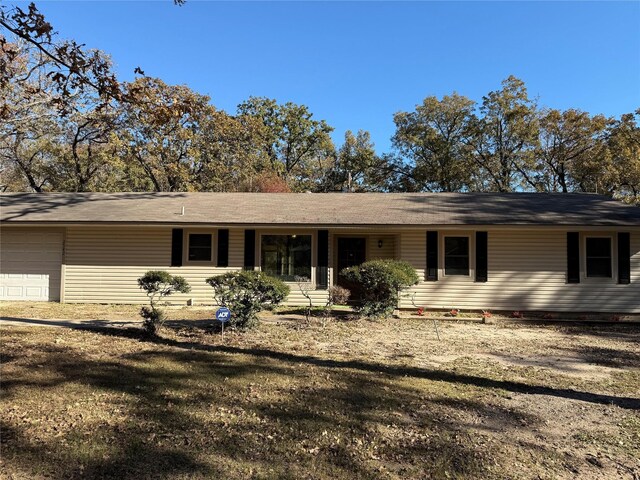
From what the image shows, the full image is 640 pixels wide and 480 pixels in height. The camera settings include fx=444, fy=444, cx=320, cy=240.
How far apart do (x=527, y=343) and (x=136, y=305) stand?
9.95 meters

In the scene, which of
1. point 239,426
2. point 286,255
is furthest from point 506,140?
point 239,426

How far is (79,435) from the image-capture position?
3.63 metres

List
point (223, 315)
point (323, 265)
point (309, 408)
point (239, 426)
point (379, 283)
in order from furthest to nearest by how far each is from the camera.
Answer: point (323, 265), point (379, 283), point (223, 315), point (309, 408), point (239, 426)

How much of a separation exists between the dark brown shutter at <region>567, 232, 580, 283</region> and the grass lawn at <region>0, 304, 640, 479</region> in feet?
14.2

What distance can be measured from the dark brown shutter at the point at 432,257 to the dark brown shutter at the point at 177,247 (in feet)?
23.0

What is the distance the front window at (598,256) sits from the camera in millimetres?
11852

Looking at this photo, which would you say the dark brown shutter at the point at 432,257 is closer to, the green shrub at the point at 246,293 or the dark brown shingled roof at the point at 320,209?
the dark brown shingled roof at the point at 320,209

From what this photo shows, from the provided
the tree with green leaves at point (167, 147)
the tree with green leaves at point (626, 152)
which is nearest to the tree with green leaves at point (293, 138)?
the tree with green leaves at point (167, 147)

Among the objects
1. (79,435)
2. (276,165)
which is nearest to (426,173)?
(276,165)

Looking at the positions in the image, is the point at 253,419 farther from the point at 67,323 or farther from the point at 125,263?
the point at 125,263

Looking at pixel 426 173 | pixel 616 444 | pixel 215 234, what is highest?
pixel 426 173

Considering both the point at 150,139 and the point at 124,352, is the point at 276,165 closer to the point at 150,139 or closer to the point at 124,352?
the point at 150,139

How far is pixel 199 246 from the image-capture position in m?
12.8

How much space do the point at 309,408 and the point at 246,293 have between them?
4.12 metres
